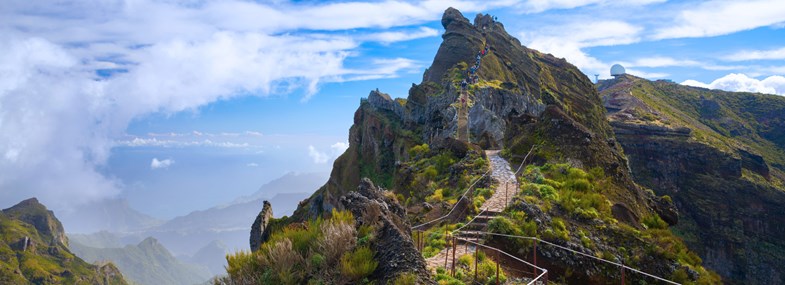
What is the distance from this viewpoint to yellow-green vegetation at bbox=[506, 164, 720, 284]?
41.1ft

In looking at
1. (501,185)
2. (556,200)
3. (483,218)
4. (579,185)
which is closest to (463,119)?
(501,185)

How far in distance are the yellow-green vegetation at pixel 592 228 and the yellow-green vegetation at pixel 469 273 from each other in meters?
1.85

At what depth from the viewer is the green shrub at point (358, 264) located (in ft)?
26.0

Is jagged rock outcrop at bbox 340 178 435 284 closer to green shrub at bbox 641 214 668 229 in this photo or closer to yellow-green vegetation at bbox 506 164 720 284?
yellow-green vegetation at bbox 506 164 720 284

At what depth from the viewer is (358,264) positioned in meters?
8.09

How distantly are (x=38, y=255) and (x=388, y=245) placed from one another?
186827 mm

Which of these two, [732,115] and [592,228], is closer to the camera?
[592,228]

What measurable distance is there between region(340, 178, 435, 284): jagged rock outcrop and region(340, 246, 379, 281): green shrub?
0.51 ft

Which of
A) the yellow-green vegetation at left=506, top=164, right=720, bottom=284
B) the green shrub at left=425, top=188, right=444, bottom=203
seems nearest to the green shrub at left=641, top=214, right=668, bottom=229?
the yellow-green vegetation at left=506, top=164, right=720, bottom=284

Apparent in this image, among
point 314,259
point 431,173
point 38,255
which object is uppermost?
point 431,173

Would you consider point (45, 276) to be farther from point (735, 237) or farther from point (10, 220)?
point (735, 237)

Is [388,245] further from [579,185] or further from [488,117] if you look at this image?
[488,117]

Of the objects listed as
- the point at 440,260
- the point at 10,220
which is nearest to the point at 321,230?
the point at 440,260

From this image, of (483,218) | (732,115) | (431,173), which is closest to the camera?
(483,218)
